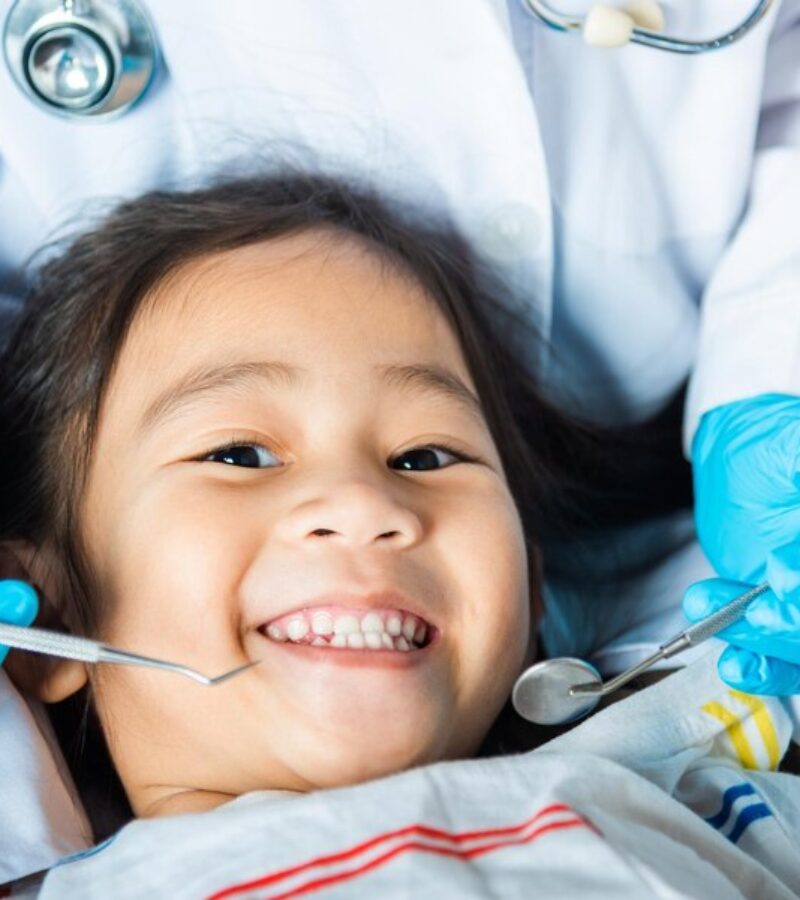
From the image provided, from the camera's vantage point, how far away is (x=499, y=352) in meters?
1.40

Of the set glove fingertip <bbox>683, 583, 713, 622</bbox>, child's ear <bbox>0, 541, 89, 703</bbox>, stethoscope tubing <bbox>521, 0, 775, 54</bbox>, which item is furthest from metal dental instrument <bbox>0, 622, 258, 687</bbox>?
stethoscope tubing <bbox>521, 0, 775, 54</bbox>

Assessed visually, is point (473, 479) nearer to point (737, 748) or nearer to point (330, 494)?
point (330, 494)

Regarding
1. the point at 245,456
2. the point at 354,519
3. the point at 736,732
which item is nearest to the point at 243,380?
the point at 245,456

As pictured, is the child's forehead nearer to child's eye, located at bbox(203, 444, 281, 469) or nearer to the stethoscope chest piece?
child's eye, located at bbox(203, 444, 281, 469)

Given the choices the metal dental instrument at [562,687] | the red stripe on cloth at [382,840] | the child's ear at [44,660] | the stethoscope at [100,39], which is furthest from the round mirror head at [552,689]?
the stethoscope at [100,39]

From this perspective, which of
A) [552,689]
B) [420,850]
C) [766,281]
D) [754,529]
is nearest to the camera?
[420,850]

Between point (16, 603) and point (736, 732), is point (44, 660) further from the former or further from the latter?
point (736, 732)

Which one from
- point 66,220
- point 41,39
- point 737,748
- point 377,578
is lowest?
point 737,748

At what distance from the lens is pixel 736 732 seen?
1.15 meters

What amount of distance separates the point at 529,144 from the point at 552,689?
19.4 inches

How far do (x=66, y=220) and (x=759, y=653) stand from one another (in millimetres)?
741

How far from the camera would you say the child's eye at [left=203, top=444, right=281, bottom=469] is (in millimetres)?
1097

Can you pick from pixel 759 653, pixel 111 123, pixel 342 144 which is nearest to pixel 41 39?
pixel 111 123

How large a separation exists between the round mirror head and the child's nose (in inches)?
6.3
